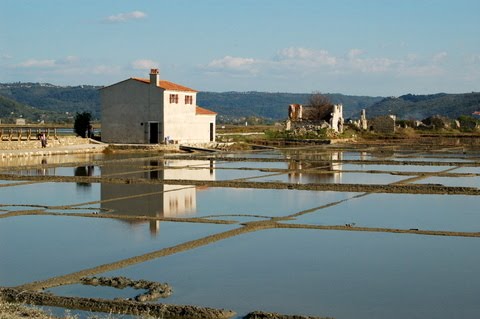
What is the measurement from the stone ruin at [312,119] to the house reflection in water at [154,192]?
2901 cm

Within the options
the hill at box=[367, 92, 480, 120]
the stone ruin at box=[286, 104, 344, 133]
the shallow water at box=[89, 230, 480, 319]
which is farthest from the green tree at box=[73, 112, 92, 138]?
the hill at box=[367, 92, 480, 120]

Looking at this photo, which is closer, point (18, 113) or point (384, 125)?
point (384, 125)

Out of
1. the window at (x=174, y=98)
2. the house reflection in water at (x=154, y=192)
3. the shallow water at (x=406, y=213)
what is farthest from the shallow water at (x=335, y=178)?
the window at (x=174, y=98)

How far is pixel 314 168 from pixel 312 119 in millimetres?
34718

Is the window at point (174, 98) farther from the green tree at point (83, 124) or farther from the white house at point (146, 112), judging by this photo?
the green tree at point (83, 124)

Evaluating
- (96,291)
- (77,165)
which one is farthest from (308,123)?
(96,291)

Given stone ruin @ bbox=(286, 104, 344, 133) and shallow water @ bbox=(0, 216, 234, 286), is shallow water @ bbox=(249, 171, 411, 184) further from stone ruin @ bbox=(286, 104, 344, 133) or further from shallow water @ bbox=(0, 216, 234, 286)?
stone ruin @ bbox=(286, 104, 344, 133)

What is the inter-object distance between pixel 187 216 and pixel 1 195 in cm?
602

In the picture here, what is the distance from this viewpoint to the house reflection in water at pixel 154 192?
17375 mm

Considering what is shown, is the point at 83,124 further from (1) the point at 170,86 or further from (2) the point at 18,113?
(2) the point at 18,113

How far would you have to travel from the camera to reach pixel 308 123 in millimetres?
60844

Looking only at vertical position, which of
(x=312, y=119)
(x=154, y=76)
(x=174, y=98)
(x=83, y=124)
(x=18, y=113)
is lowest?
(x=83, y=124)

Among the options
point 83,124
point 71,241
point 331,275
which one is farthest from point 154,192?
point 83,124

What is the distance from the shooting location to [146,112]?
137 feet
